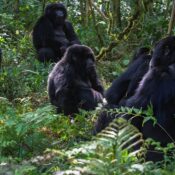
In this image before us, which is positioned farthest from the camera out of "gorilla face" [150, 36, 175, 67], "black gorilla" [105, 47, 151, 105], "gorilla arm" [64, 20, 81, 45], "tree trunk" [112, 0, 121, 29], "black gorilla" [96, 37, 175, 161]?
"tree trunk" [112, 0, 121, 29]

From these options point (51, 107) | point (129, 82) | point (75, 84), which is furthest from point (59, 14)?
point (129, 82)

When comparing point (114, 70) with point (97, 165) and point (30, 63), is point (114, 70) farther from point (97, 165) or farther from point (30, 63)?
point (97, 165)

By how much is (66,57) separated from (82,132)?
1970mm

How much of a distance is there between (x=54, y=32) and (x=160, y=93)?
7.18m

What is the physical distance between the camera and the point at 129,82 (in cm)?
607

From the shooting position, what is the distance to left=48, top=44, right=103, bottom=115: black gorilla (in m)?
7.80

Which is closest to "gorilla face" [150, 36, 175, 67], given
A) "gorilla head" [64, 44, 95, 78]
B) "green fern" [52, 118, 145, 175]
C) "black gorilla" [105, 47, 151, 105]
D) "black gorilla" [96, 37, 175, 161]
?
"black gorilla" [96, 37, 175, 161]

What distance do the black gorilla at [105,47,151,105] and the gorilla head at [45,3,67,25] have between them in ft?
20.6

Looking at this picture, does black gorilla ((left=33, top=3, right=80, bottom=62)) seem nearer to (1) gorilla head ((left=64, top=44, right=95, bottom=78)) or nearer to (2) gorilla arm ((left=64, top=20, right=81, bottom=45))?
(2) gorilla arm ((left=64, top=20, right=81, bottom=45))

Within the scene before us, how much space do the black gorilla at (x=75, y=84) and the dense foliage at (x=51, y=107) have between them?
A: 312 millimetres

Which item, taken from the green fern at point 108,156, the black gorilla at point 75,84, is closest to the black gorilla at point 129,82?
the black gorilla at point 75,84

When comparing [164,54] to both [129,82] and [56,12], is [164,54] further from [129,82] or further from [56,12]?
[56,12]

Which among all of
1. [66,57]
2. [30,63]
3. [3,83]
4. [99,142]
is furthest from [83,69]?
[99,142]

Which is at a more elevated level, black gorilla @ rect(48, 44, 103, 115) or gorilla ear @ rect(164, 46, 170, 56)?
gorilla ear @ rect(164, 46, 170, 56)
